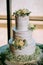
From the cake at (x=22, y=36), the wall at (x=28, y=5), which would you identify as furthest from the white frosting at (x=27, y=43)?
the wall at (x=28, y=5)

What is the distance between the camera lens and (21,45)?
1334mm

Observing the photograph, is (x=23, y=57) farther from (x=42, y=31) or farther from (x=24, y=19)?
(x=42, y=31)

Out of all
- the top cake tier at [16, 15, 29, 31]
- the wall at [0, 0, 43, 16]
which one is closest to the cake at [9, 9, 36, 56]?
the top cake tier at [16, 15, 29, 31]

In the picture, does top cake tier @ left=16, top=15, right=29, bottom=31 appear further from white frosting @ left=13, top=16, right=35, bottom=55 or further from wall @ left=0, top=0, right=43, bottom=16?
wall @ left=0, top=0, right=43, bottom=16

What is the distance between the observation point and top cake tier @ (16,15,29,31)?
4.42 feet

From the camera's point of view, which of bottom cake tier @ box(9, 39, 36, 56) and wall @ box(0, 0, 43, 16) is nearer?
bottom cake tier @ box(9, 39, 36, 56)

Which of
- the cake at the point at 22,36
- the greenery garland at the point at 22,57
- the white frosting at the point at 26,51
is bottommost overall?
the greenery garland at the point at 22,57

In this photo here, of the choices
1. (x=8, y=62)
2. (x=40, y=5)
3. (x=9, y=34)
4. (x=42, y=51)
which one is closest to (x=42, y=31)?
(x=40, y=5)

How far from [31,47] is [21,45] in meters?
0.11

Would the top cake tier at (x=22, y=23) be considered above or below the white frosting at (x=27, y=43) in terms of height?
above

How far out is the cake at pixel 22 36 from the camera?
135 cm

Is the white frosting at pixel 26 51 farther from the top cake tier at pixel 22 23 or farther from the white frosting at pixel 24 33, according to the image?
the top cake tier at pixel 22 23

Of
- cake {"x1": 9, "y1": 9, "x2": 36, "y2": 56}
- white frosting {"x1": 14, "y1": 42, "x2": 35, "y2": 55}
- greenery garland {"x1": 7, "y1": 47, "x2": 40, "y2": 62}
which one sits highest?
cake {"x1": 9, "y1": 9, "x2": 36, "y2": 56}

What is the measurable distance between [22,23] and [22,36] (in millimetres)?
94
